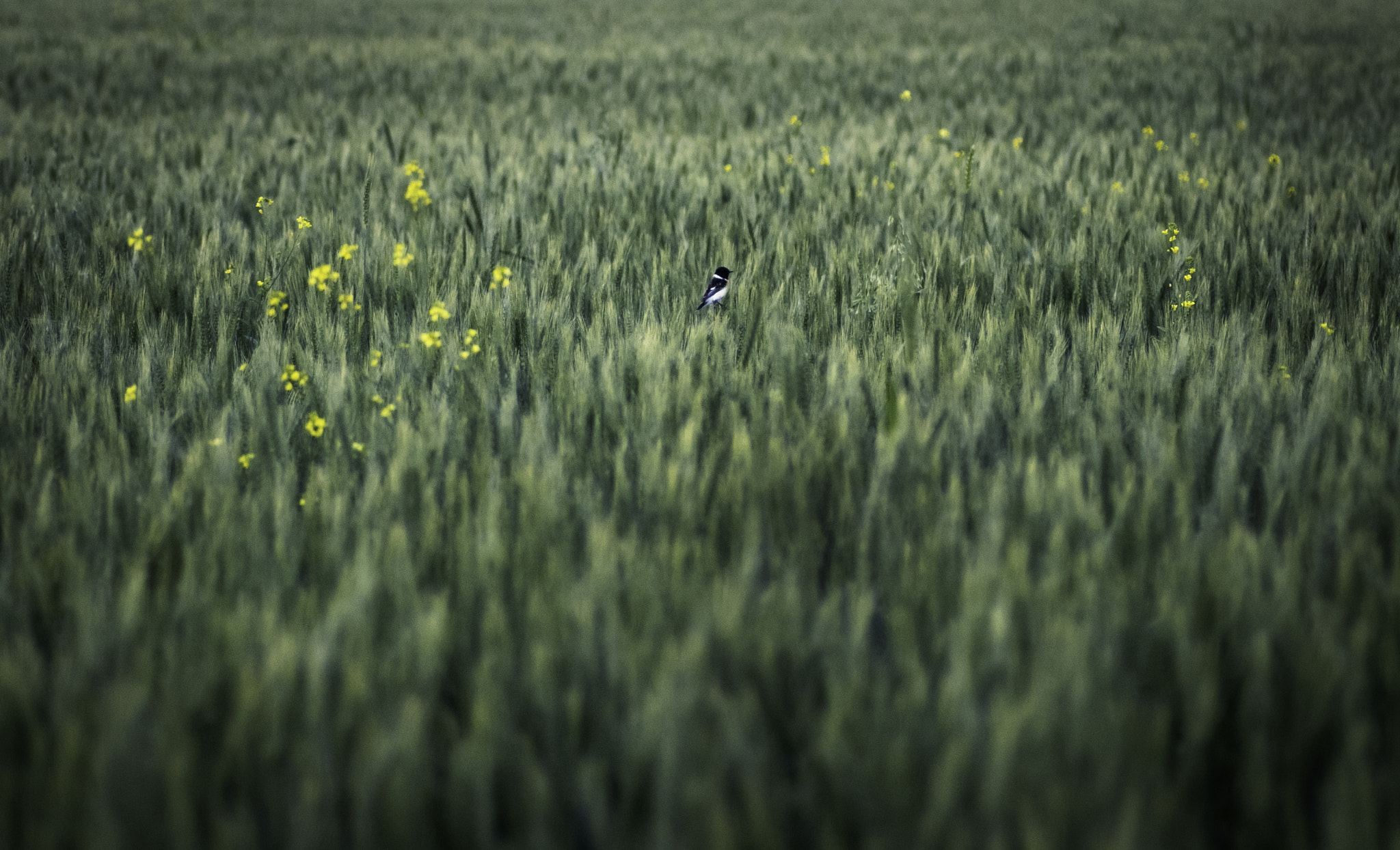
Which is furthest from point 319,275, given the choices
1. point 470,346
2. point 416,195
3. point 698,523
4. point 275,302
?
point 698,523

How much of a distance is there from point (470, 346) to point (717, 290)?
0.63 m

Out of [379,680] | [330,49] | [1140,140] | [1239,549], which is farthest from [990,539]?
[330,49]

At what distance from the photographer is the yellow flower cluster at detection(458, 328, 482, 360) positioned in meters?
1.73

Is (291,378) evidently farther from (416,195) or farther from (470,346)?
(416,195)

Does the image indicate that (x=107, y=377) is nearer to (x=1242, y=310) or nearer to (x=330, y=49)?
(x=1242, y=310)

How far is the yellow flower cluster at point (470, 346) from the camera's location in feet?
5.69

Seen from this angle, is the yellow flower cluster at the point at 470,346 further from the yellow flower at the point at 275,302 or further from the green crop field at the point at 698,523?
the yellow flower at the point at 275,302

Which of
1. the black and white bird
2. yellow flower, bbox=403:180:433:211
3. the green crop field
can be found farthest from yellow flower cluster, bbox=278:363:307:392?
yellow flower, bbox=403:180:433:211

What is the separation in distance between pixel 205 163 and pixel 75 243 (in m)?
1.29

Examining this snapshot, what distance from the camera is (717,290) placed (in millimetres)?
2154

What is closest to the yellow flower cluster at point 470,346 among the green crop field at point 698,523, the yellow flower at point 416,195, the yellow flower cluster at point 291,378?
the green crop field at point 698,523

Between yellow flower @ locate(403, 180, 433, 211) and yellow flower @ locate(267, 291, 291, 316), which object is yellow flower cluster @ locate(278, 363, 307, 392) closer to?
yellow flower @ locate(267, 291, 291, 316)

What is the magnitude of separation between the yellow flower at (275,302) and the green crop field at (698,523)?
20mm

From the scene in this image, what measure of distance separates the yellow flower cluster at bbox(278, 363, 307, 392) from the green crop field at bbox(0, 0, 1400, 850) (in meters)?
0.01
